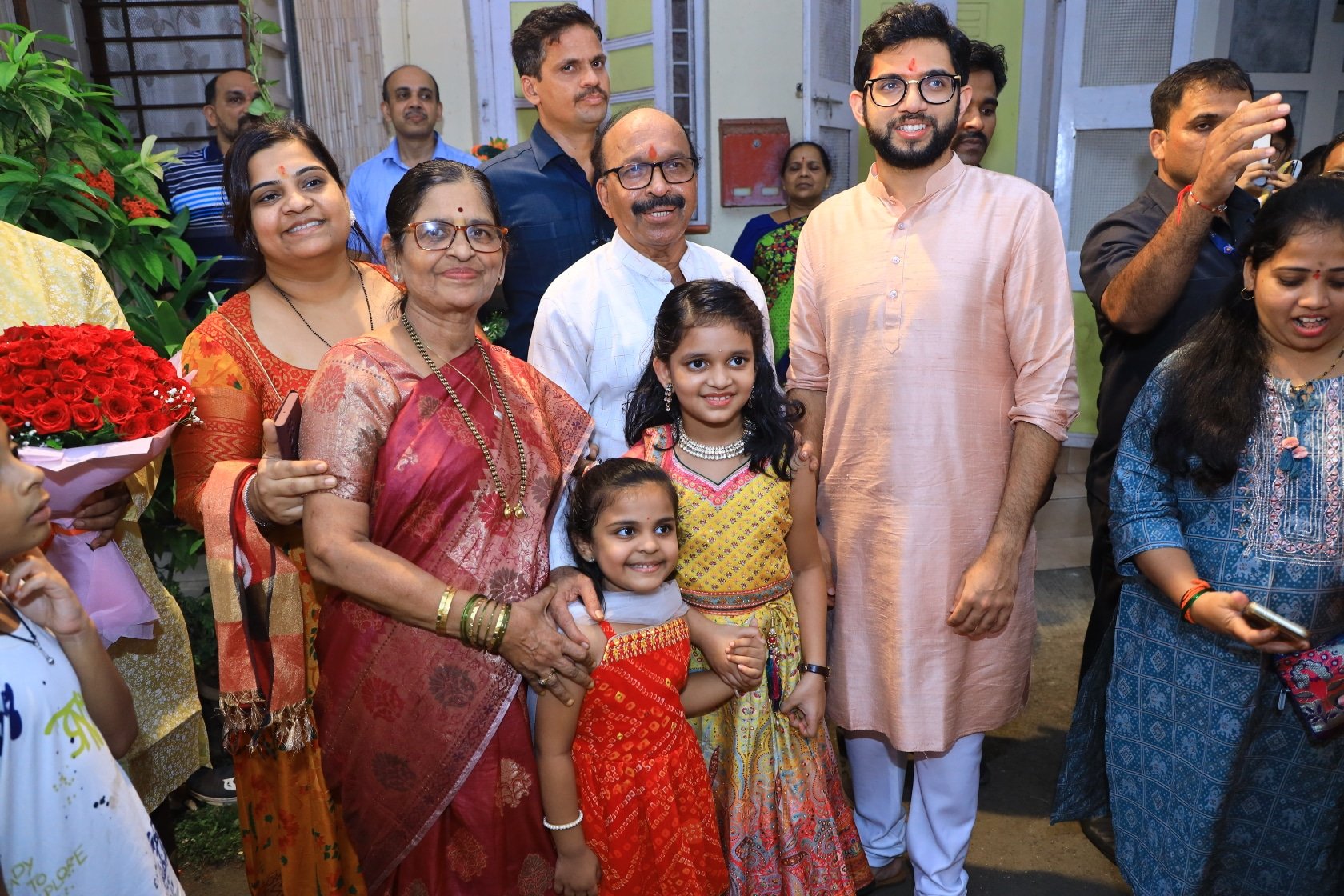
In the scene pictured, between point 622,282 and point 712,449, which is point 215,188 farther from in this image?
point 712,449

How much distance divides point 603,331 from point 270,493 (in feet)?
3.01

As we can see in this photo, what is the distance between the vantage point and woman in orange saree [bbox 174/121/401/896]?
6.59 ft

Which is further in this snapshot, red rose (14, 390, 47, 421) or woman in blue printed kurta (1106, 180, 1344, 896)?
woman in blue printed kurta (1106, 180, 1344, 896)

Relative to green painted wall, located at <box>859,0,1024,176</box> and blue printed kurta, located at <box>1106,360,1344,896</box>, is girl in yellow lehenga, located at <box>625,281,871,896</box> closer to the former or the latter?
blue printed kurta, located at <box>1106,360,1344,896</box>

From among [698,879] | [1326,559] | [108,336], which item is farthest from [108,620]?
[1326,559]

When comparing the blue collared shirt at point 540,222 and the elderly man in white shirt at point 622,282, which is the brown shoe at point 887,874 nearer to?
the elderly man in white shirt at point 622,282

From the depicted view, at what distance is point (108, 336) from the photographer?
193 cm

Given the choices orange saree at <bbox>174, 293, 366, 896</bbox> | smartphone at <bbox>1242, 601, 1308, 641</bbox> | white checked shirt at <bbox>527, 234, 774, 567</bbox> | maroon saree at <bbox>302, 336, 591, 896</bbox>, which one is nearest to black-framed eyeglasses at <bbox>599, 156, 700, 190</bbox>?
white checked shirt at <bbox>527, 234, 774, 567</bbox>

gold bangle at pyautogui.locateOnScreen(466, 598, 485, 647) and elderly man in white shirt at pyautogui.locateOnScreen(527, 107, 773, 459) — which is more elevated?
elderly man in white shirt at pyautogui.locateOnScreen(527, 107, 773, 459)

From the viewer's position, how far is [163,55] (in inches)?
271

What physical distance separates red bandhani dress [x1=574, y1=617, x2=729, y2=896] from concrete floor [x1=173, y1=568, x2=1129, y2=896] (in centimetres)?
98

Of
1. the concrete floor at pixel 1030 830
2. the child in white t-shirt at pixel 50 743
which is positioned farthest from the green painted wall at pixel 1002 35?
the child in white t-shirt at pixel 50 743

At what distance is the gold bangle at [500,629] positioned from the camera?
1.88 m

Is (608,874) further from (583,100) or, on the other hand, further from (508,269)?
(583,100)
